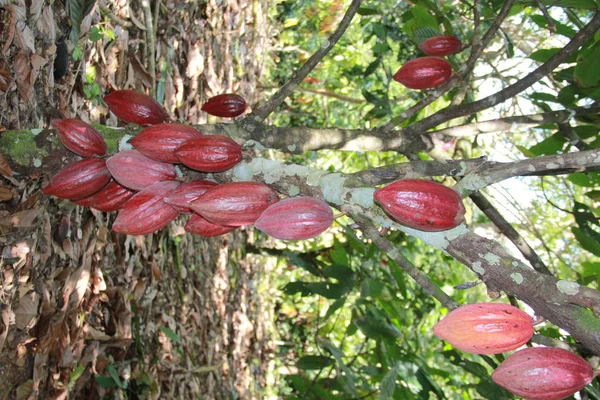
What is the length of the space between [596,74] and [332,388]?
71.7 inches

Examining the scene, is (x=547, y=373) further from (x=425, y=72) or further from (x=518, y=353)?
(x=425, y=72)

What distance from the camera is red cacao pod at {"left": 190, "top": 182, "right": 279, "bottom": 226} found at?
852mm

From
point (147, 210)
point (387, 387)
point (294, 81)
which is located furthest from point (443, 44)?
point (387, 387)

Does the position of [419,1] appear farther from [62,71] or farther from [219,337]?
[219,337]

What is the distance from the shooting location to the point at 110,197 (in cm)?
106

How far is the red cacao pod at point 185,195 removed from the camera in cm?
91

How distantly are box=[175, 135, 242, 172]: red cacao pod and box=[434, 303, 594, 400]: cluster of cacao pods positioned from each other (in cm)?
44

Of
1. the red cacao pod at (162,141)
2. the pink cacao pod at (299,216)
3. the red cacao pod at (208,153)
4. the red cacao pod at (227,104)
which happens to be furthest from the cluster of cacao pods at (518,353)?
the red cacao pod at (227,104)

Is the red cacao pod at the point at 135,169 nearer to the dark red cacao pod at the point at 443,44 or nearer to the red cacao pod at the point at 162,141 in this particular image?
the red cacao pod at the point at 162,141

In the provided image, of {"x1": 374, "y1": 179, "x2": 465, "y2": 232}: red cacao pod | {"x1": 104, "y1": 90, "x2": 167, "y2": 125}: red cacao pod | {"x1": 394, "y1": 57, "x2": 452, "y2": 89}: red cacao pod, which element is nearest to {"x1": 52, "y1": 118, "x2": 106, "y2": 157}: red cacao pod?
{"x1": 104, "y1": 90, "x2": 167, "y2": 125}: red cacao pod

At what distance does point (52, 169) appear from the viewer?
108 cm

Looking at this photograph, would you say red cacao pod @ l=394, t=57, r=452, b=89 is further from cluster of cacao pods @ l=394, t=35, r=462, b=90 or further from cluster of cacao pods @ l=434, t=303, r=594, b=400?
cluster of cacao pods @ l=434, t=303, r=594, b=400

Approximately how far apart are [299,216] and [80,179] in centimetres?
44

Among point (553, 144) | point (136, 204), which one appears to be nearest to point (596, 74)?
point (553, 144)
